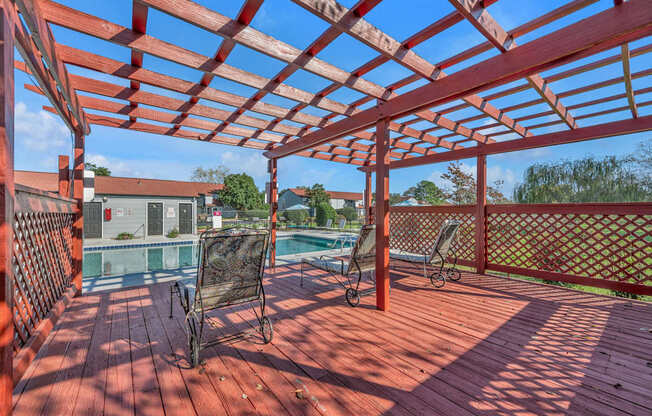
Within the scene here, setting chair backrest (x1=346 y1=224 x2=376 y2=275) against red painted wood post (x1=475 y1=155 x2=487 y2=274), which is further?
red painted wood post (x1=475 y1=155 x2=487 y2=274)

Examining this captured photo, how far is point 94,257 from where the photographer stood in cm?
898

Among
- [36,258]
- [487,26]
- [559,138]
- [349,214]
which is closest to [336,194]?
[349,214]

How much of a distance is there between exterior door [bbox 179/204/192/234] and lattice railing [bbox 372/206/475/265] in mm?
12325

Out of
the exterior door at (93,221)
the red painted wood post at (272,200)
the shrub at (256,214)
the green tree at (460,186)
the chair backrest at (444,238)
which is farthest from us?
the shrub at (256,214)

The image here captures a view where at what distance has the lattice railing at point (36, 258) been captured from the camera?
208 centimetres

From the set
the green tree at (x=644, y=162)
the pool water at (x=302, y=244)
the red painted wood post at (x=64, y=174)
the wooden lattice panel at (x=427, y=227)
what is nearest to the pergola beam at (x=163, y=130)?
the red painted wood post at (x=64, y=174)

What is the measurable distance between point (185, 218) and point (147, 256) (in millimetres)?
6382

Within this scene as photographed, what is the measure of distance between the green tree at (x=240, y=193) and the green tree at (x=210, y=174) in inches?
439

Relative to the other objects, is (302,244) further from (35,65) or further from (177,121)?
(35,65)

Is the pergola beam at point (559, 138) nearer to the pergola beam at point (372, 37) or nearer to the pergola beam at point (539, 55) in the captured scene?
the pergola beam at point (372, 37)

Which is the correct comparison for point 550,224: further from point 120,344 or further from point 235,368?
point 120,344

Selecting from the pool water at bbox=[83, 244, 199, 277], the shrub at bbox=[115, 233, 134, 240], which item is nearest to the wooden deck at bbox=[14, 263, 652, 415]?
the pool water at bbox=[83, 244, 199, 277]

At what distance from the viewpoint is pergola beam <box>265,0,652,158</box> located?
176 centimetres

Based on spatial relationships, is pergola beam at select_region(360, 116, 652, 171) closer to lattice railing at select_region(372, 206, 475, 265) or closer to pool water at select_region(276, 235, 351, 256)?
lattice railing at select_region(372, 206, 475, 265)
